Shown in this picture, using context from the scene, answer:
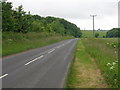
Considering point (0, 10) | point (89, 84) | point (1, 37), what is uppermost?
point (0, 10)

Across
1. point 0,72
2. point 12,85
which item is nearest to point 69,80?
point 12,85

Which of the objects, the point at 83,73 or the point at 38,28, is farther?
the point at 38,28

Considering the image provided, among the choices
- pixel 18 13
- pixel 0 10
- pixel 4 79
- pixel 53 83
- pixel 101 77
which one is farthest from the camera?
pixel 18 13

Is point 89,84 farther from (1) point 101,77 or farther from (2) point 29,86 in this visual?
(2) point 29,86

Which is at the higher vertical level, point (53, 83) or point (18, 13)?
point (18, 13)

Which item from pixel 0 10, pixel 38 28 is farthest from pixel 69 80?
pixel 38 28

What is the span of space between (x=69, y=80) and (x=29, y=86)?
6.87 feet

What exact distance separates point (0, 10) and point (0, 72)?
2008cm

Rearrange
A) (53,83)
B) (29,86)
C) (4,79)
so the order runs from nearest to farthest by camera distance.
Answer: (29,86) < (53,83) < (4,79)

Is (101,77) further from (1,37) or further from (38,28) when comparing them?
(38,28)

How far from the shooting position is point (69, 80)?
899 cm

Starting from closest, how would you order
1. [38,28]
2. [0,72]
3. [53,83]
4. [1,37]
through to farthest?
[53,83] < [0,72] < [1,37] < [38,28]

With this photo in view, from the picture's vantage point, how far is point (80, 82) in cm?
880

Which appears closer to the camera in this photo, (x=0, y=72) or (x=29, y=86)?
(x=29, y=86)
